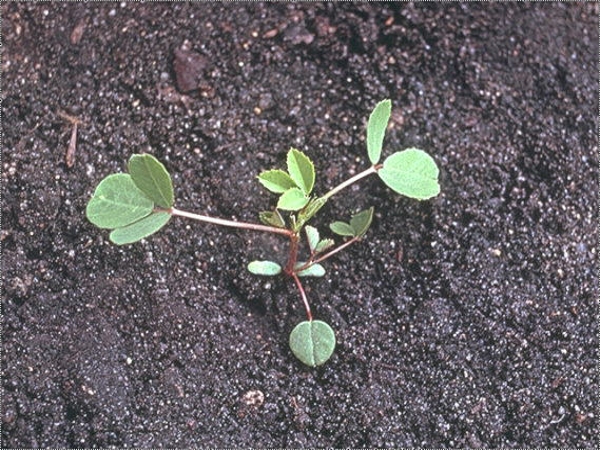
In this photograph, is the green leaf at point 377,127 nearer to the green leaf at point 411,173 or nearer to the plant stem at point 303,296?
the green leaf at point 411,173

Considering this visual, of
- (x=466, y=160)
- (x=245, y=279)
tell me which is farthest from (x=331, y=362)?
(x=466, y=160)

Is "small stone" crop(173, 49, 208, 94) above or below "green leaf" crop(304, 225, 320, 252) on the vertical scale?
above

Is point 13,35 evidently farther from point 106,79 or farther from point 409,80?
point 409,80

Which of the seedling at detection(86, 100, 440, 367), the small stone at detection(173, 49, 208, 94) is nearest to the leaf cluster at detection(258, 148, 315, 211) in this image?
the seedling at detection(86, 100, 440, 367)

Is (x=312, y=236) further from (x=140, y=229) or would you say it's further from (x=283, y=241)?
(x=140, y=229)

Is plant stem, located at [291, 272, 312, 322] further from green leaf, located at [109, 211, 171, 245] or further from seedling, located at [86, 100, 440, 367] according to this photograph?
green leaf, located at [109, 211, 171, 245]
